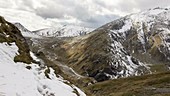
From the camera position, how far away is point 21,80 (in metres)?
30.2

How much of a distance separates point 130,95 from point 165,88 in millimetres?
27285

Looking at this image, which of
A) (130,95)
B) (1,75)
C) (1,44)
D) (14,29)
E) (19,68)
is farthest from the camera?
(130,95)

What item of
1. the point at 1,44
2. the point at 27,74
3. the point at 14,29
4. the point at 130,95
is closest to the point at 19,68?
the point at 27,74

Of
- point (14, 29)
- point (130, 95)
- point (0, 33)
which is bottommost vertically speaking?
point (130, 95)

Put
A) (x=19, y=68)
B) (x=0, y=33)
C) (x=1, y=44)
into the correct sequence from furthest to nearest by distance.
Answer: (x=0, y=33) < (x=1, y=44) < (x=19, y=68)

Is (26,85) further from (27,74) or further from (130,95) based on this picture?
(130,95)

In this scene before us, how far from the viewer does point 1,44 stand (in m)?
37.7

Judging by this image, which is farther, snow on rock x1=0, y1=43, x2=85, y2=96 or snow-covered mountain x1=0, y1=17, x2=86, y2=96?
snow-covered mountain x1=0, y1=17, x2=86, y2=96

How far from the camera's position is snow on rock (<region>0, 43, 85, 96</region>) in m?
27.1

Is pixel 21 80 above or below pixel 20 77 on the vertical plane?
below

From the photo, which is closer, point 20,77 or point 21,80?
point 21,80

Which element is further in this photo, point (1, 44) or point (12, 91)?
point (1, 44)

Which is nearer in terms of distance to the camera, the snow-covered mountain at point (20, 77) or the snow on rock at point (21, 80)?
the snow on rock at point (21, 80)

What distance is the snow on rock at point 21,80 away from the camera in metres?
27.1
